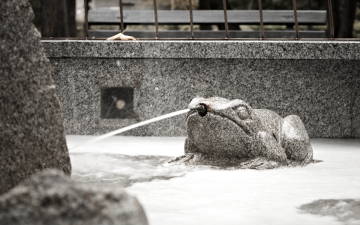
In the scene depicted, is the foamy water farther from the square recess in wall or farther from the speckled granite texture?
the square recess in wall

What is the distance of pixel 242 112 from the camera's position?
648 cm

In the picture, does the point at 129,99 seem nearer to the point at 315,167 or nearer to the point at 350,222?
the point at 315,167

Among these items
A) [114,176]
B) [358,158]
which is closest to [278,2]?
[358,158]

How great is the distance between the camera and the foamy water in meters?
4.41

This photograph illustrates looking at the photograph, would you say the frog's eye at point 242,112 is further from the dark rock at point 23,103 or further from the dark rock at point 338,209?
the dark rock at point 23,103

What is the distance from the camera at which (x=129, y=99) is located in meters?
11.0

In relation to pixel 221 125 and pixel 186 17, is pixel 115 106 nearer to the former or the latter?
pixel 186 17

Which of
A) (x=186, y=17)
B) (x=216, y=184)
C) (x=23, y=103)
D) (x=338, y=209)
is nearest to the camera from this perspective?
(x=23, y=103)

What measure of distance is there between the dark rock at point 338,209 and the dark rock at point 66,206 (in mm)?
2227

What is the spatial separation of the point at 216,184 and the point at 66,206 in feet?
10.8

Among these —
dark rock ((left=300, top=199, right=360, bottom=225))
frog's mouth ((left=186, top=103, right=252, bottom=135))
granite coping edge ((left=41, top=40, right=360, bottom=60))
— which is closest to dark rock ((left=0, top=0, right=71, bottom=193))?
dark rock ((left=300, top=199, right=360, bottom=225))

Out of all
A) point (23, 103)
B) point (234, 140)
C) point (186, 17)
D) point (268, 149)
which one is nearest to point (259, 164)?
point (268, 149)

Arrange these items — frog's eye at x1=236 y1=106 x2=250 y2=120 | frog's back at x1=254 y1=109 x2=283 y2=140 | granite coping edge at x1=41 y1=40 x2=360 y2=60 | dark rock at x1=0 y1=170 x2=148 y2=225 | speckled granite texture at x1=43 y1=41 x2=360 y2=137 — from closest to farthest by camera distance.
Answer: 1. dark rock at x1=0 y1=170 x2=148 y2=225
2. frog's eye at x1=236 y1=106 x2=250 y2=120
3. frog's back at x1=254 y1=109 x2=283 y2=140
4. granite coping edge at x1=41 y1=40 x2=360 y2=60
5. speckled granite texture at x1=43 y1=41 x2=360 y2=137

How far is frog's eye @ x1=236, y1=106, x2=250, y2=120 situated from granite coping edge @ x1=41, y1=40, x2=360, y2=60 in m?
1.94
